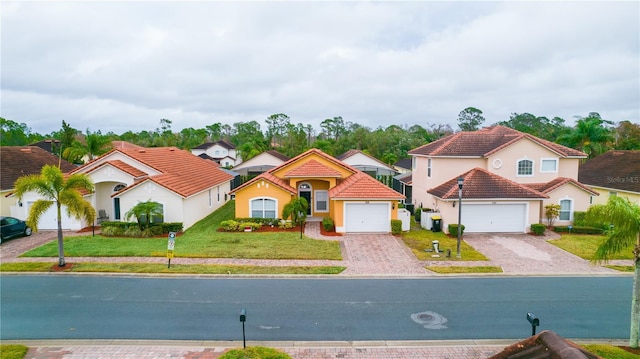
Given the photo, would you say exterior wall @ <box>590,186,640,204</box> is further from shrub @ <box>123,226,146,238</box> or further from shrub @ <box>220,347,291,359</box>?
shrub @ <box>123,226,146,238</box>

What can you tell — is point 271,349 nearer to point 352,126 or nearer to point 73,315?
point 73,315

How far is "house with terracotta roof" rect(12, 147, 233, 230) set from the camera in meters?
23.8

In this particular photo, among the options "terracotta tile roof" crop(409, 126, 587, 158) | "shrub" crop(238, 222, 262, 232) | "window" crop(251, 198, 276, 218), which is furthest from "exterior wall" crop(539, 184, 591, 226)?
"shrub" crop(238, 222, 262, 232)

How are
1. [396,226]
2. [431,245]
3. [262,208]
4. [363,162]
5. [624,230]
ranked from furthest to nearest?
[363,162]
[262,208]
[396,226]
[431,245]
[624,230]

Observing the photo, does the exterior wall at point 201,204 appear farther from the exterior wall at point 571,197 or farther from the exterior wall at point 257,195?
the exterior wall at point 571,197

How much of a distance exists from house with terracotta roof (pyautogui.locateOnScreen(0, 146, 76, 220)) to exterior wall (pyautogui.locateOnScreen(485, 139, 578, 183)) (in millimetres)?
29841

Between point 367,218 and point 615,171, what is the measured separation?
2178 centimetres

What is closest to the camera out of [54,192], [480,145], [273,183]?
[54,192]

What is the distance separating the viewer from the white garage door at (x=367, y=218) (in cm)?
2372

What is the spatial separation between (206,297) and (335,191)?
40.3 ft

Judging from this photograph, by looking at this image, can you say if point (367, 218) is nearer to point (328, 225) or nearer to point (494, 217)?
point (328, 225)

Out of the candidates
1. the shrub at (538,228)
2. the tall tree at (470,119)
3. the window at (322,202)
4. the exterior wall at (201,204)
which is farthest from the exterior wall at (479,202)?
the tall tree at (470,119)

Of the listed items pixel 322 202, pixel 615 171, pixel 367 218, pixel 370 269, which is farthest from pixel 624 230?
pixel 615 171

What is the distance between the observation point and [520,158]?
26906 mm
